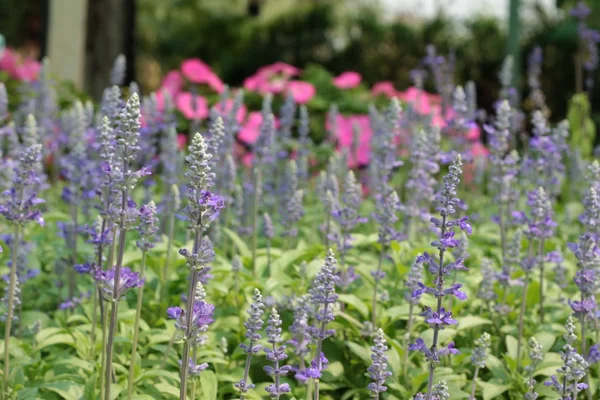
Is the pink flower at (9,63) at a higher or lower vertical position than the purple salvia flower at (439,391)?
higher

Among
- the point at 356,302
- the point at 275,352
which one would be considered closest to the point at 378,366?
the point at 275,352

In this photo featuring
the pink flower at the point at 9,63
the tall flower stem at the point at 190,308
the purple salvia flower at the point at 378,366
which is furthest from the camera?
the pink flower at the point at 9,63

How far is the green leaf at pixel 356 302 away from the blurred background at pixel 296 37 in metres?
4.20

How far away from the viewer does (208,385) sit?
3.73 m

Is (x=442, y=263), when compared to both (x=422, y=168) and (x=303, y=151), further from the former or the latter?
(x=303, y=151)

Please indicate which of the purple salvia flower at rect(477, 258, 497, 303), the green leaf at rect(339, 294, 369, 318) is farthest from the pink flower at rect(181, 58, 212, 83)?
the purple salvia flower at rect(477, 258, 497, 303)

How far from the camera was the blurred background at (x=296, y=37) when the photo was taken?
1210cm

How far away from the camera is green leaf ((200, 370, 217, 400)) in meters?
3.71

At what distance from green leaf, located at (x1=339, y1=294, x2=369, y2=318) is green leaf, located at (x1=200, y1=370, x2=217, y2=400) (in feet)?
3.19

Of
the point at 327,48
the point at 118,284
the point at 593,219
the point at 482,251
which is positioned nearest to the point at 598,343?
the point at 593,219

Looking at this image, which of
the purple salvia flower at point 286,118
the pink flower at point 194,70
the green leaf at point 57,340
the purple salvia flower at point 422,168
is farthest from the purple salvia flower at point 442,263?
the pink flower at point 194,70

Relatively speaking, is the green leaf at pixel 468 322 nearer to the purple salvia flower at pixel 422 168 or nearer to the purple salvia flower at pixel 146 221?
the purple salvia flower at pixel 422 168

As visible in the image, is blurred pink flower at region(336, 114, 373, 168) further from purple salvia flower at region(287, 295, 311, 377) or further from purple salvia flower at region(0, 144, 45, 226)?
purple salvia flower at region(0, 144, 45, 226)

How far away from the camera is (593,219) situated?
3771 millimetres
